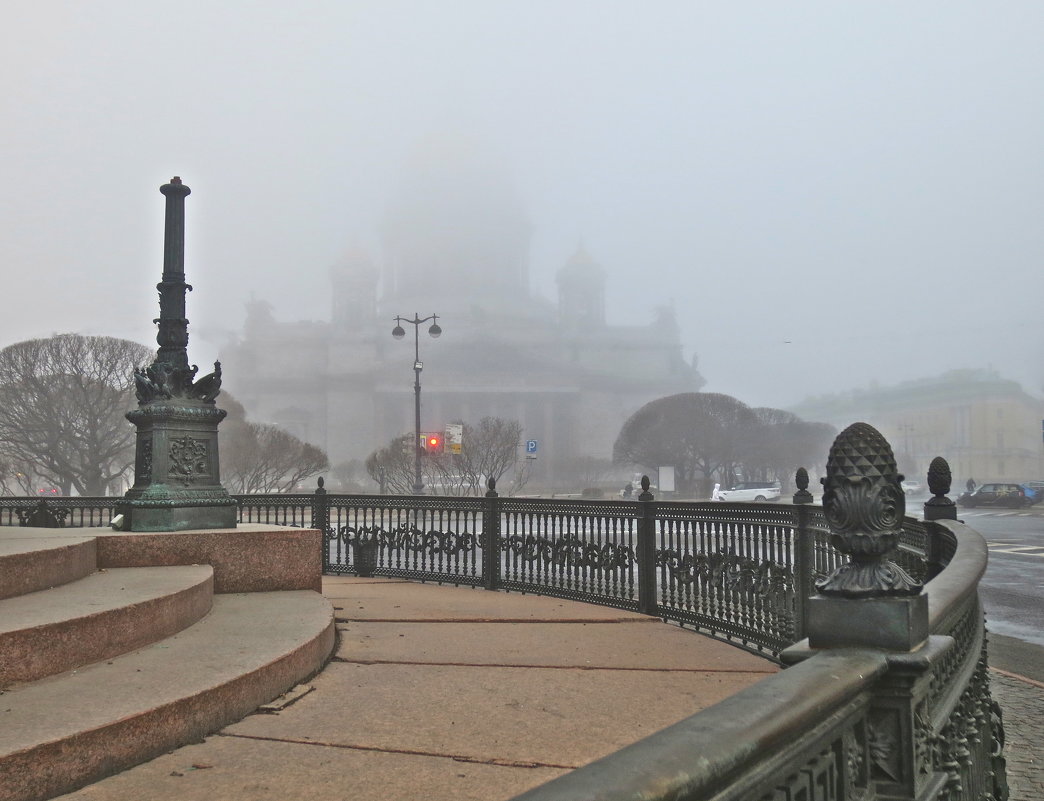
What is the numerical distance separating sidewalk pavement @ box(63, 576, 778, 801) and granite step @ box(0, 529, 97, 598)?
6.42 ft

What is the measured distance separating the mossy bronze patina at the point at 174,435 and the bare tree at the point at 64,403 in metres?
35.3

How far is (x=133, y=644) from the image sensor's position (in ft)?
16.9

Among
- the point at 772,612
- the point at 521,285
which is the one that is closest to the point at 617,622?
the point at 772,612

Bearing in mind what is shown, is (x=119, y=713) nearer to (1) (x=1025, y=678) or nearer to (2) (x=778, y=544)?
(2) (x=778, y=544)

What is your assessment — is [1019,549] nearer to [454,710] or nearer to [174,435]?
[174,435]

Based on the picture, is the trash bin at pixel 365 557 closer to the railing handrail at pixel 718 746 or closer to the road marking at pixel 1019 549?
the railing handrail at pixel 718 746

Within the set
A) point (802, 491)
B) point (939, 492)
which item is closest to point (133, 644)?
point (802, 491)

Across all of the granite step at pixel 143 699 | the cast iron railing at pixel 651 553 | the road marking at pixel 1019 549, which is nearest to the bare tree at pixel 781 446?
the road marking at pixel 1019 549

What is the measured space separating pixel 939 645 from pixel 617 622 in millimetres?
6162

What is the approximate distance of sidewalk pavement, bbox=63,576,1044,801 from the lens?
12.0 feet

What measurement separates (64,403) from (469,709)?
142 ft

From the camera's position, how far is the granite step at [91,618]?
4.34m

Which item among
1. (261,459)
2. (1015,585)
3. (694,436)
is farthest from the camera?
(694,436)

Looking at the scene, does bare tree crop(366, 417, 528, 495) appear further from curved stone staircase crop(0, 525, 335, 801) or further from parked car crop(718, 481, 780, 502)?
curved stone staircase crop(0, 525, 335, 801)
